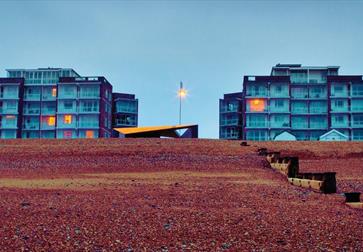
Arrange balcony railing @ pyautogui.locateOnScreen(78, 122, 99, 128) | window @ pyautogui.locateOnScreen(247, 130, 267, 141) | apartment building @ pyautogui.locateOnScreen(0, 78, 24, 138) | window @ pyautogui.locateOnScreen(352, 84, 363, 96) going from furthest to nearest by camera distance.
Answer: apartment building @ pyautogui.locateOnScreen(0, 78, 24, 138) → balcony railing @ pyautogui.locateOnScreen(78, 122, 99, 128) → window @ pyautogui.locateOnScreen(352, 84, 363, 96) → window @ pyautogui.locateOnScreen(247, 130, 267, 141)

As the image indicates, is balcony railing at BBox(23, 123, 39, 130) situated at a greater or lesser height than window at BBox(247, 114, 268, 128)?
lesser

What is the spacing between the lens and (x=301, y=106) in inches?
4045

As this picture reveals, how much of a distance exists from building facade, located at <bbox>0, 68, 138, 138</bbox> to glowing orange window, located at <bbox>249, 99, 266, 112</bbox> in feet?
112

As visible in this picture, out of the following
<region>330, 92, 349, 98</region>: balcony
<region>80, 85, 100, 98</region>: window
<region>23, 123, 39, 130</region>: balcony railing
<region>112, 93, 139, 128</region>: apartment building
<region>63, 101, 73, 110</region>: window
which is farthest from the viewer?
<region>112, 93, 139, 128</region>: apartment building

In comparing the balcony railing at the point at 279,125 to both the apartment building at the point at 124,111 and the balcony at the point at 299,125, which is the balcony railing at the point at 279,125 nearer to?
the balcony at the point at 299,125

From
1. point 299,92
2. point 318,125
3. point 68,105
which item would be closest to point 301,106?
point 299,92

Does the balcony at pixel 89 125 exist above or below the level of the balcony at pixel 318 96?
below

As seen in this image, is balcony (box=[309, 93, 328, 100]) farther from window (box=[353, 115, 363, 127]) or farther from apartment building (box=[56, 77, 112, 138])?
apartment building (box=[56, 77, 112, 138])

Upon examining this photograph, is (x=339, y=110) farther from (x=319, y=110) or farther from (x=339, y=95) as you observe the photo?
(x=319, y=110)

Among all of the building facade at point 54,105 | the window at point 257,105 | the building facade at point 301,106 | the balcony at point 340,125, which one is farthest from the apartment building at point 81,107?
the balcony at point 340,125

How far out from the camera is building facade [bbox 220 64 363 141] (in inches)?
3932

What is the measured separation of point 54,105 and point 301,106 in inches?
2264

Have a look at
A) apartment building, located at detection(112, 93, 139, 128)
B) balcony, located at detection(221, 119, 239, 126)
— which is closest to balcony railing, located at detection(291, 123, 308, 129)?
balcony, located at detection(221, 119, 239, 126)

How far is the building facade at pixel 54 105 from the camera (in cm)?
10288
